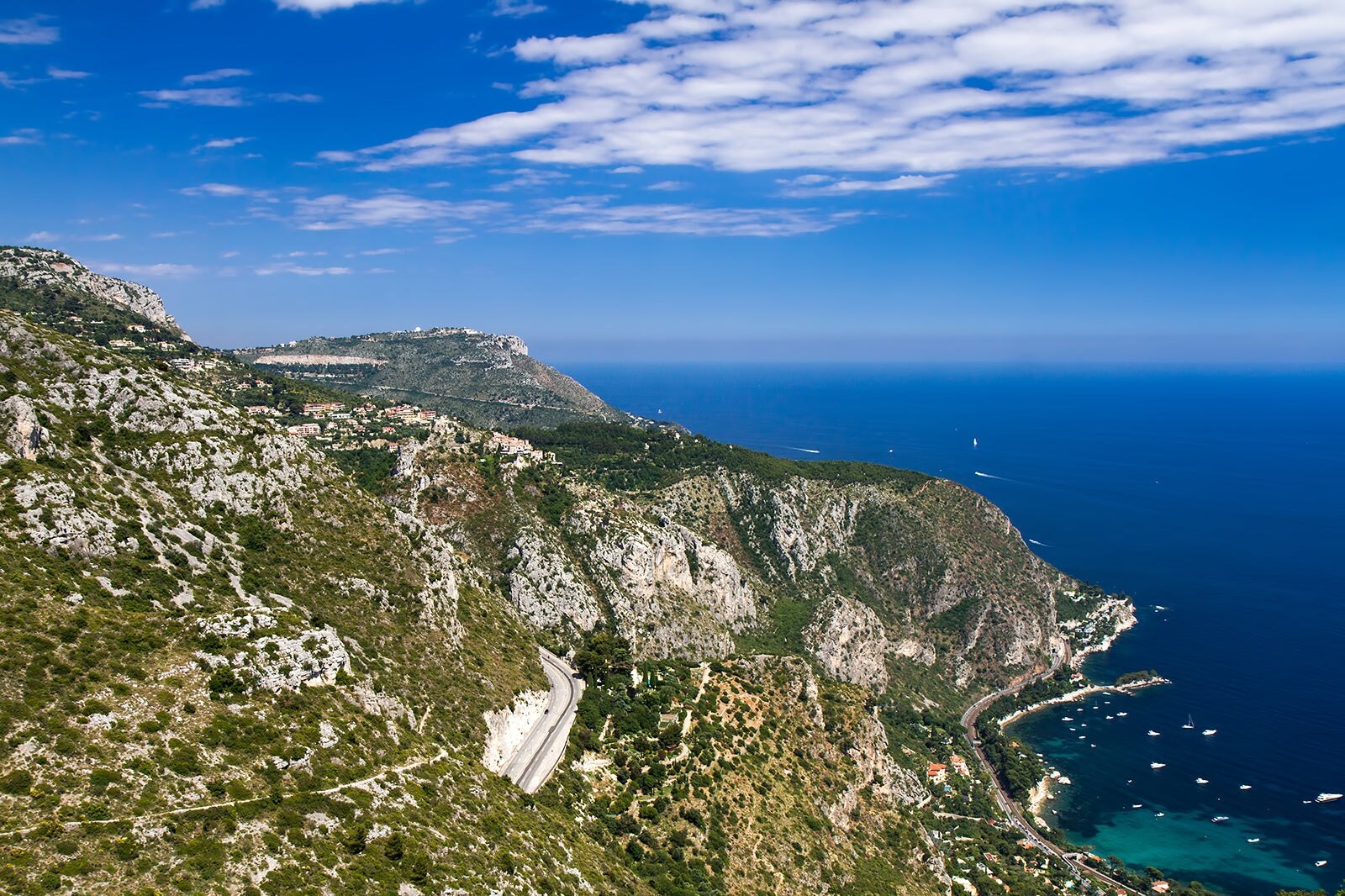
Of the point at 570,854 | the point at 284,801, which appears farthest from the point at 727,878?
the point at 284,801

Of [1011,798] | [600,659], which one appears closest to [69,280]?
[600,659]

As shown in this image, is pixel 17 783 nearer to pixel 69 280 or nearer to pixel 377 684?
pixel 377 684

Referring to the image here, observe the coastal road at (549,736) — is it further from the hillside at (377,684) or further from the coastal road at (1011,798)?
the coastal road at (1011,798)

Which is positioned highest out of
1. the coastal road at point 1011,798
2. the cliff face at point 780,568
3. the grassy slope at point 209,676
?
the grassy slope at point 209,676

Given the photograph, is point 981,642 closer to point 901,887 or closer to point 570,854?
point 901,887

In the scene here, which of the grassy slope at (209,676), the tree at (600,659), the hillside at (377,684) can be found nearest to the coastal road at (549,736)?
the tree at (600,659)

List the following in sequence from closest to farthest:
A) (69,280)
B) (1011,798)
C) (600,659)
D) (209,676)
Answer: (209,676), (600,659), (1011,798), (69,280)
